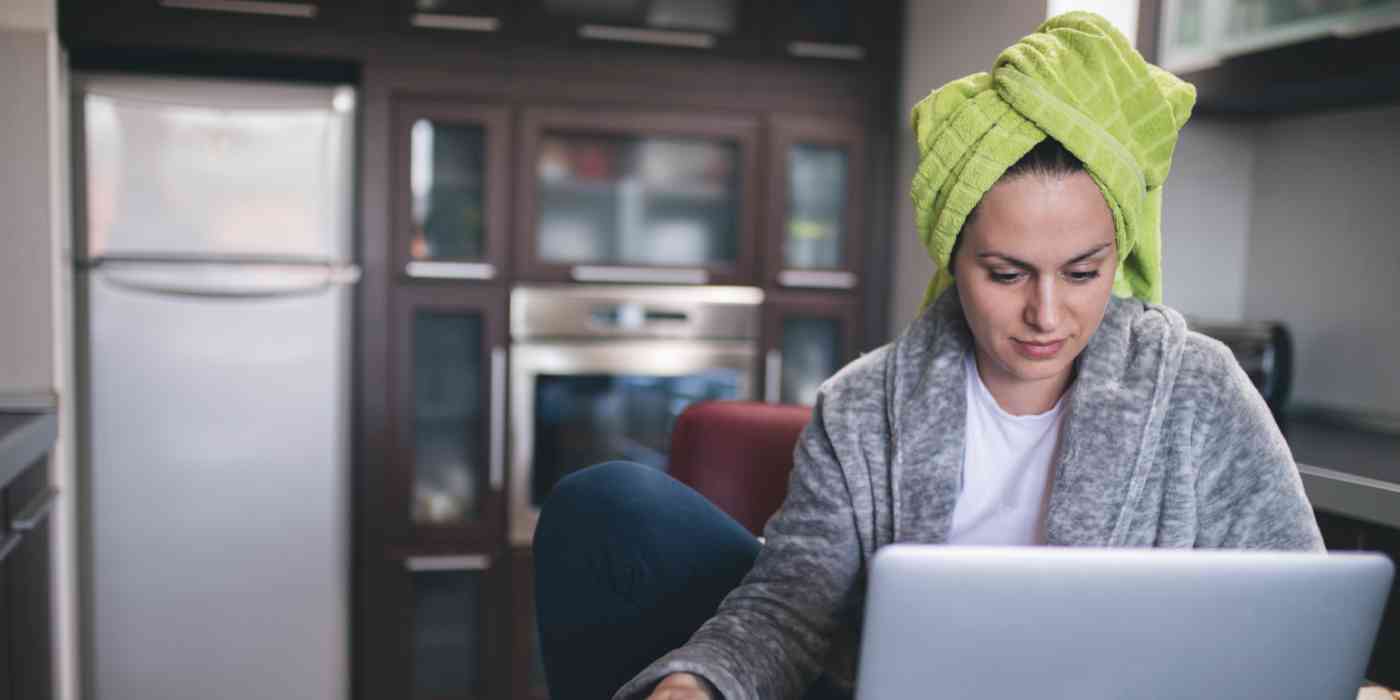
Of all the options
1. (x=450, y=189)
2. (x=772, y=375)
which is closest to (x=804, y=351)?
(x=772, y=375)

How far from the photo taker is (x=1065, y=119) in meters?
1.06

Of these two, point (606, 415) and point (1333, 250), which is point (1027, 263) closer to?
point (1333, 250)

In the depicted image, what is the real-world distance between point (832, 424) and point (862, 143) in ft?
6.28

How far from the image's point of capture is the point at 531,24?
277cm

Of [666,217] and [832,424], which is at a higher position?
[666,217]

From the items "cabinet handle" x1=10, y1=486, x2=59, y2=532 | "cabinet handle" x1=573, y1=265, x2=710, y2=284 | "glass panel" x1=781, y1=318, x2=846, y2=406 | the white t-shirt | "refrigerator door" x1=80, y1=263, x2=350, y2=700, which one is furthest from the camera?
"glass panel" x1=781, y1=318, x2=846, y2=406

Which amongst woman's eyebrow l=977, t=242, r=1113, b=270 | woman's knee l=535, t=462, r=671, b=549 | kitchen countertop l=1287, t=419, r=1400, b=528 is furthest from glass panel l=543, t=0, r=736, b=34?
woman's eyebrow l=977, t=242, r=1113, b=270

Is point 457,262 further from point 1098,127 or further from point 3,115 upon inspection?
point 1098,127

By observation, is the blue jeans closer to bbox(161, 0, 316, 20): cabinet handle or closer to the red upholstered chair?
the red upholstered chair

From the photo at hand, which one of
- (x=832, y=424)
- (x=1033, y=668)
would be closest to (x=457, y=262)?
(x=832, y=424)

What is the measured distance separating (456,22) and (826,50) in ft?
3.07

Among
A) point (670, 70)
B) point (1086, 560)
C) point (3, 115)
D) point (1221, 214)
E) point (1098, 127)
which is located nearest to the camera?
point (1086, 560)

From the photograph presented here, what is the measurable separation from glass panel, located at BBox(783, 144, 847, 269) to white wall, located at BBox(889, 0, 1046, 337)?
0.15 m

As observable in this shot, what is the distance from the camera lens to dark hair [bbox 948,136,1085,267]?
1.08 meters
